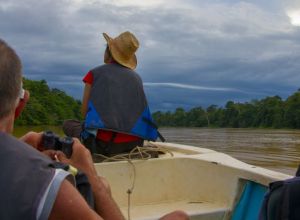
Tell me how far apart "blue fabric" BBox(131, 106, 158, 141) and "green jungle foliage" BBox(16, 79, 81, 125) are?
1988 centimetres

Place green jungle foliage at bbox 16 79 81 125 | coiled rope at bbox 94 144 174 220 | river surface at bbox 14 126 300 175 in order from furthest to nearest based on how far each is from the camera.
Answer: green jungle foliage at bbox 16 79 81 125
river surface at bbox 14 126 300 175
coiled rope at bbox 94 144 174 220

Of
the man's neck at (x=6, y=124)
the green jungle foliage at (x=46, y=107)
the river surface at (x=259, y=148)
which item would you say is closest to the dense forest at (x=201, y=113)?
the green jungle foliage at (x=46, y=107)

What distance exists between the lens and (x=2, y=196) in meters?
1.17

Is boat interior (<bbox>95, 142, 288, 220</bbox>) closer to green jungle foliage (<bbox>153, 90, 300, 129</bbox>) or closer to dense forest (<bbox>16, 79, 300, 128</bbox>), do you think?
dense forest (<bbox>16, 79, 300, 128</bbox>)

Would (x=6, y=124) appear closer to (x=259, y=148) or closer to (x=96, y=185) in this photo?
(x=96, y=185)

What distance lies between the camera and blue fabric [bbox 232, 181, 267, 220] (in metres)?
3.00

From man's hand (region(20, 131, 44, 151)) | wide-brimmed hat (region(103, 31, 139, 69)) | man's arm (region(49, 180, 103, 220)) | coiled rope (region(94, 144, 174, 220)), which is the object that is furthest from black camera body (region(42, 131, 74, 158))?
wide-brimmed hat (region(103, 31, 139, 69))

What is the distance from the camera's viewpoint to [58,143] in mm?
1707

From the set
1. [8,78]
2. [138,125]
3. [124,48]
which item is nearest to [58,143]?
[8,78]

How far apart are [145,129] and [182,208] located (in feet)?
2.99

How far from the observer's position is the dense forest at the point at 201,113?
83.0 ft

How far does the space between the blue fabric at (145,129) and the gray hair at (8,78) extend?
2.82m

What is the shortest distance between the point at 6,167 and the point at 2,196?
0.07 meters

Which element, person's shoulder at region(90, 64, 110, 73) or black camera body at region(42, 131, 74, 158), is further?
person's shoulder at region(90, 64, 110, 73)
